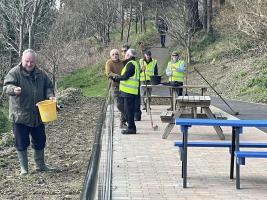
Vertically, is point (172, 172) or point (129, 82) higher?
point (129, 82)

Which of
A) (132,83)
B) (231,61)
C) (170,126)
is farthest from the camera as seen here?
(231,61)

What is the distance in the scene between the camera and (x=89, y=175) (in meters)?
4.18

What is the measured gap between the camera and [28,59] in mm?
9266

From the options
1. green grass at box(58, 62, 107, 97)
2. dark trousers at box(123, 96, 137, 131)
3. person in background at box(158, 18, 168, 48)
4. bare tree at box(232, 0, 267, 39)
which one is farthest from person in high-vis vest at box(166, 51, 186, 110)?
person in background at box(158, 18, 168, 48)

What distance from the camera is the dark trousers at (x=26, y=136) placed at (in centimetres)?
945

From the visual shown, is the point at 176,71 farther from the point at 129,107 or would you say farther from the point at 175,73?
the point at 129,107

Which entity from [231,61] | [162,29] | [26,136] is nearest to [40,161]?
[26,136]

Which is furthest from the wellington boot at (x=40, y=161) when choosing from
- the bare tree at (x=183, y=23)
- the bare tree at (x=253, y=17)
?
the bare tree at (x=183, y=23)

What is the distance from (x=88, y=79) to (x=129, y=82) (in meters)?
29.0

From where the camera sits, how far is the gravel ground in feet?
27.7

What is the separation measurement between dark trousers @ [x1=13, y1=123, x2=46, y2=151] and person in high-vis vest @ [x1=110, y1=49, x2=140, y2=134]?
3.51m

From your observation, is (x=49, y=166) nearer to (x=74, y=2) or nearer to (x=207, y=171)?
(x=207, y=171)

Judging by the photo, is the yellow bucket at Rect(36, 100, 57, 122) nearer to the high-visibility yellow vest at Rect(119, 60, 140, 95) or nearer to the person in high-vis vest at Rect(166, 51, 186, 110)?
the high-visibility yellow vest at Rect(119, 60, 140, 95)

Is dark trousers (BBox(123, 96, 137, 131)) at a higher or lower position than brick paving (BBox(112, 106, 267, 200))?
higher
